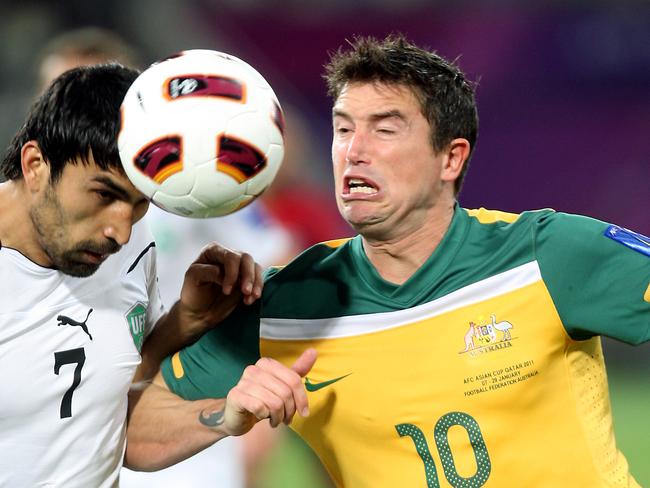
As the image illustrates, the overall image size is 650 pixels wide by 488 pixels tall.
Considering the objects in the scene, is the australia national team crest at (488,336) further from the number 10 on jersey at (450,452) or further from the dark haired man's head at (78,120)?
the dark haired man's head at (78,120)

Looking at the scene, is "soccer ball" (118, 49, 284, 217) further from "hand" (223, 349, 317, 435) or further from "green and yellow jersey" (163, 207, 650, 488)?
"green and yellow jersey" (163, 207, 650, 488)

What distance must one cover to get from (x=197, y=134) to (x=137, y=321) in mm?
851

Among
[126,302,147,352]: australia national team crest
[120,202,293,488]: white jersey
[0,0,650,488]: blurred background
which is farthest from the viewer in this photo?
[0,0,650,488]: blurred background

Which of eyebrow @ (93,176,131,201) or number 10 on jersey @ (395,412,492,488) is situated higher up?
eyebrow @ (93,176,131,201)

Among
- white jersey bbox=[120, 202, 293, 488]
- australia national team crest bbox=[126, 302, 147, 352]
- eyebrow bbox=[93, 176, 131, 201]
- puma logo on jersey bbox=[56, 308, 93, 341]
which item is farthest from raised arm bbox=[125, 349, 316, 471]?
white jersey bbox=[120, 202, 293, 488]

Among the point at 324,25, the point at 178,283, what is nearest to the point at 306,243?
the point at 178,283

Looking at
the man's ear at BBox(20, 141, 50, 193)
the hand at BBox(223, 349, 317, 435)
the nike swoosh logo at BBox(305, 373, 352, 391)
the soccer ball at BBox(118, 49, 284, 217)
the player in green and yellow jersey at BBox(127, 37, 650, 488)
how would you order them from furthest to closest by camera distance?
the nike swoosh logo at BBox(305, 373, 352, 391) < the player in green and yellow jersey at BBox(127, 37, 650, 488) < the man's ear at BBox(20, 141, 50, 193) < the hand at BBox(223, 349, 317, 435) < the soccer ball at BBox(118, 49, 284, 217)

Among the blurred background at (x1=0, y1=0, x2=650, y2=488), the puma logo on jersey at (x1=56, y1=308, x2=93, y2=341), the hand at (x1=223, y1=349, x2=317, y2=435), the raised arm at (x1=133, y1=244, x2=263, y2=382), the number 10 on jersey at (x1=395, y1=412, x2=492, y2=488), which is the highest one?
the blurred background at (x1=0, y1=0, x2=650, y2=488)

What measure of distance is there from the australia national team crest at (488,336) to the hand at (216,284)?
0.72 meters

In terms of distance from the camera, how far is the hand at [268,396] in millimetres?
3020

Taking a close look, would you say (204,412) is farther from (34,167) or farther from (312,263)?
(34,167)

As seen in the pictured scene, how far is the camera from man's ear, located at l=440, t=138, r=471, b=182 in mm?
3705

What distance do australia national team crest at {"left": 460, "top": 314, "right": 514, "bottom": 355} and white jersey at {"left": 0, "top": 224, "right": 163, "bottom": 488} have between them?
1.12 meters

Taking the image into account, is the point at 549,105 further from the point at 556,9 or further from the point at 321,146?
the point at 321,146
